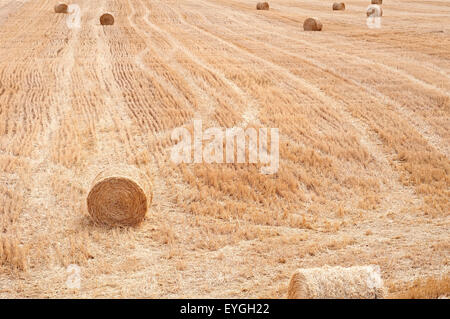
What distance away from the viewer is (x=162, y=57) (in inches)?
877

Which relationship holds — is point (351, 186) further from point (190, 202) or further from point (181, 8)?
point (181, 8)

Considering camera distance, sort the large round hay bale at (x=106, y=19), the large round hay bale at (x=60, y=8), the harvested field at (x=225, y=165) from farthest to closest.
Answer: the large round hay bale at (x=60, y=8) < the large round hay bale at (x=106, y=19) < the harvested field at (x=225, y=165)

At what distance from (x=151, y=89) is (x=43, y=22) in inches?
606

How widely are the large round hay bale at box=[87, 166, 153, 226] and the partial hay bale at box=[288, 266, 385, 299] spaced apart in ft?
12.8

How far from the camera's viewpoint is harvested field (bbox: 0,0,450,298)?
880 cm

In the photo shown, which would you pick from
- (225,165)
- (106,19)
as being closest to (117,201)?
(225,165)

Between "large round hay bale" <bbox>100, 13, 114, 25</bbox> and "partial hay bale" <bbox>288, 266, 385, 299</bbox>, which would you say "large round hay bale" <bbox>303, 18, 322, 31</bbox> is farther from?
"partial hay bale" <bbox>288, 266, 385, 299</bbox>

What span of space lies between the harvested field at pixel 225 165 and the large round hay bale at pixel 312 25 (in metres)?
3.21

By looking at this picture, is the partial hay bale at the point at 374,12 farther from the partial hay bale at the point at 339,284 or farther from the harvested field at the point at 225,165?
the partial hay bale at the point at 339,284

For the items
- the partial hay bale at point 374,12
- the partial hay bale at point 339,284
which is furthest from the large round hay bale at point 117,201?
the partial hay bale at point 374,12

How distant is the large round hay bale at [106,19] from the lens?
2945cm

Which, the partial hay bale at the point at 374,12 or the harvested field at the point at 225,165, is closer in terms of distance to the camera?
the harvested field at the point at 225,165

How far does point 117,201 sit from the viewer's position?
9.95 metres

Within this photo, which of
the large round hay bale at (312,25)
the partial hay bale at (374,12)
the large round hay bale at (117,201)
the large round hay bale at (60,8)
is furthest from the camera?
the large round hay bale at (60,8)
